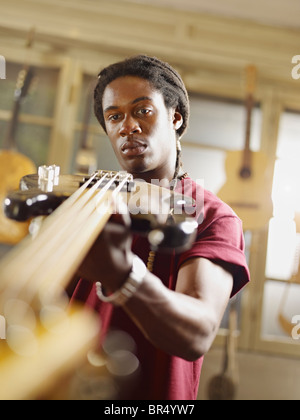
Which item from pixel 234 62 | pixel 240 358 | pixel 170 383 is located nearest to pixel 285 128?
pixel 234 62

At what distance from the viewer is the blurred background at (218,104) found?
2.43m

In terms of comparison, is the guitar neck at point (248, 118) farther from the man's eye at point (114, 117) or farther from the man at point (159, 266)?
the man's eye at point (114, 117)

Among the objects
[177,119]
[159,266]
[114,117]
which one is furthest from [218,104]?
[159,266]

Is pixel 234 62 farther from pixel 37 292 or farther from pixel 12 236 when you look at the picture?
pixel 37 292

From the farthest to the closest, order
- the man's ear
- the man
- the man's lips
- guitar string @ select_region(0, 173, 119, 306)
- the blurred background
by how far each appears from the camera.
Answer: the blurred background → the man's ear → the man's lips → the man → guitar string @ select_region(0, 173, 119, 306)

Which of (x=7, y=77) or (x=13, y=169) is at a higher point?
(x=7, y=77)

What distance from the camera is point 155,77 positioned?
872 mm

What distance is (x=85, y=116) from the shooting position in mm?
2451

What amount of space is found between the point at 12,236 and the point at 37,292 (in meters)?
2.19

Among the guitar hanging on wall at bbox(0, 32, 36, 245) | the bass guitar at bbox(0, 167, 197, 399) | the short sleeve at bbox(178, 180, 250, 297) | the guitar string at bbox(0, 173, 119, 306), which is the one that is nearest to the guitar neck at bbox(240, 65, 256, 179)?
the guitar hanging on wall at bbox(0, 32, 36, 245)

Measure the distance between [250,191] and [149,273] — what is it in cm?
202

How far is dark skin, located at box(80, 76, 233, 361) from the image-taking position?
0.38 meters

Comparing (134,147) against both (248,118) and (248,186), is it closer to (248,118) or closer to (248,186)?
(248,186)

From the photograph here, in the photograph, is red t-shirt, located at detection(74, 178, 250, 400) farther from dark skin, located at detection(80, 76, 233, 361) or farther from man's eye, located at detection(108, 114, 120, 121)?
man's eye, located at detection(108, 114, 120, 121)
